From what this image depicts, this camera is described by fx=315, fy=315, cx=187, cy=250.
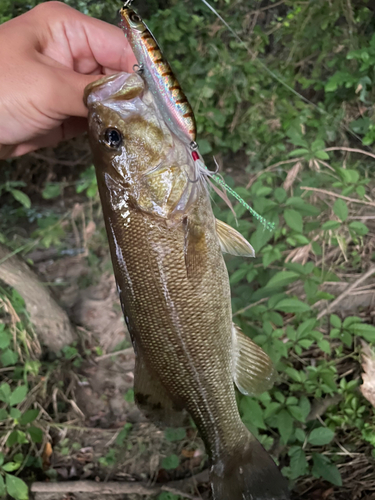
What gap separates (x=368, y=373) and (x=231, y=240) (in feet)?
4.34

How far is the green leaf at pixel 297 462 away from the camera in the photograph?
5.48 feet

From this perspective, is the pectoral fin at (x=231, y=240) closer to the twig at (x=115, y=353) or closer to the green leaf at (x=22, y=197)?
the green leaf at (x=22, y=197)

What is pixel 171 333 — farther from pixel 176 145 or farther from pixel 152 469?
pixel 152 469

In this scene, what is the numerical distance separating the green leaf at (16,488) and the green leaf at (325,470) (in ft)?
5.67

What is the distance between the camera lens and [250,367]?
1.39 m

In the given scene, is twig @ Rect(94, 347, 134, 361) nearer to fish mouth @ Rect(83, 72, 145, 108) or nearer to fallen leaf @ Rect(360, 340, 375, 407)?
fallen leaf @ Rect(360, 340, 375, 407)

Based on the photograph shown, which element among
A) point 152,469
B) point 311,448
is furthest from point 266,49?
point 152,469

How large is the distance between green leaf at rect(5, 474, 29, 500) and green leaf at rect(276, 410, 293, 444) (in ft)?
5.28

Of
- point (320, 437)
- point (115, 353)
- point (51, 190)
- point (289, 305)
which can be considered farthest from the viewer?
point (51, 190)

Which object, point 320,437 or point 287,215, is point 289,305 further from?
point 320,437

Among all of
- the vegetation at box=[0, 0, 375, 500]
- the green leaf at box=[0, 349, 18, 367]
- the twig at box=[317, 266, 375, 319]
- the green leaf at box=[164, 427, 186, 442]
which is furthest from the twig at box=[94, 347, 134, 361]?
the twig at box=[317, 266, 375, 319]

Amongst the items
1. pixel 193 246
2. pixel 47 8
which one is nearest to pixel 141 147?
pixel 193 246

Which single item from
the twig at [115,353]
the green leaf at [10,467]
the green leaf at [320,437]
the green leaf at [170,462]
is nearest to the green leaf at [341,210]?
the green leaf at [320,437]

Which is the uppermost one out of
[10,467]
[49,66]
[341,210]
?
[49,66]
